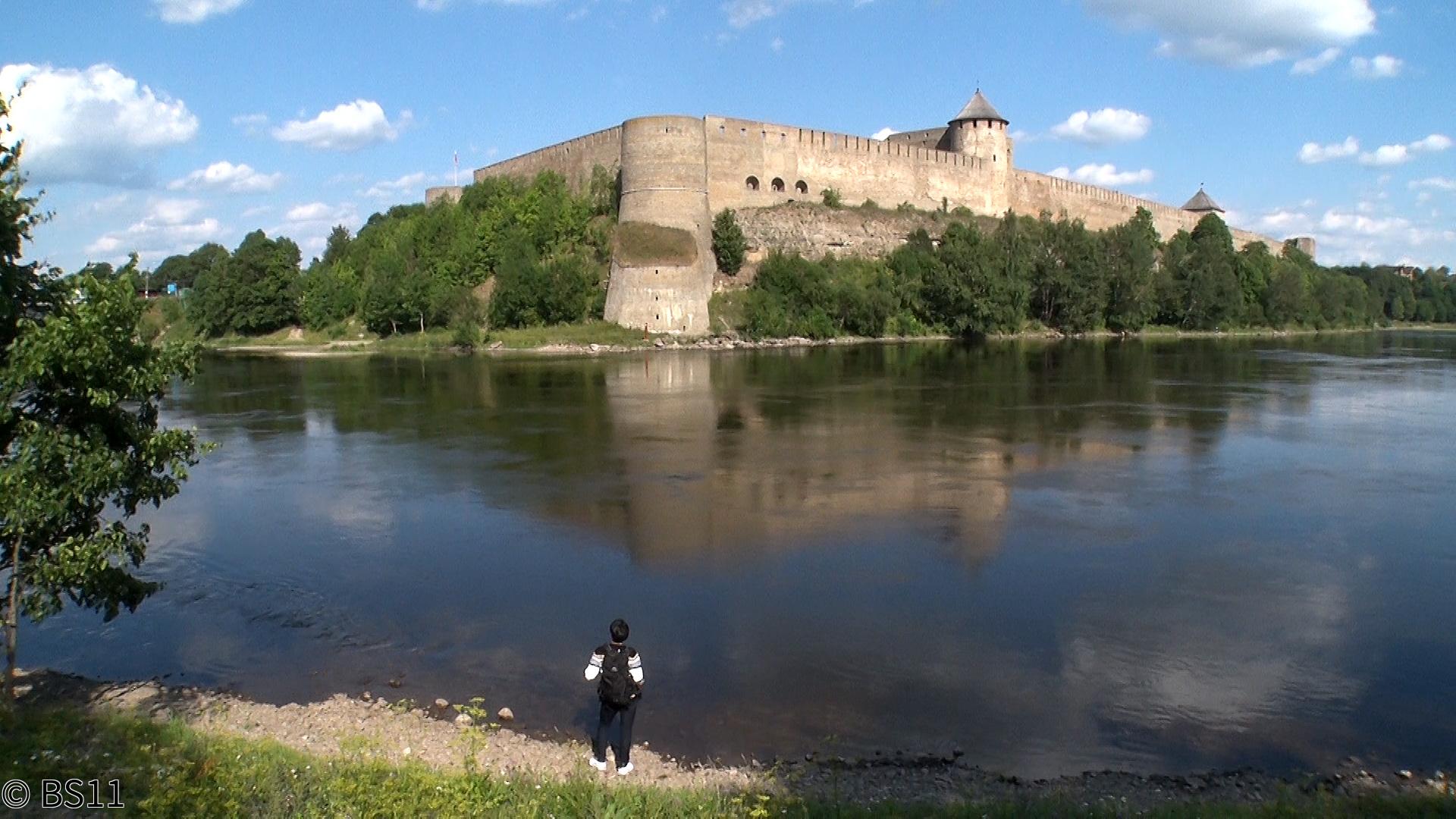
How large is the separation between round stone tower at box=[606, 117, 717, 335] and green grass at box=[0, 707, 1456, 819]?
125 ft

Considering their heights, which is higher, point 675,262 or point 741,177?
point 741,177

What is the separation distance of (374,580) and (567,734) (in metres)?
4.12

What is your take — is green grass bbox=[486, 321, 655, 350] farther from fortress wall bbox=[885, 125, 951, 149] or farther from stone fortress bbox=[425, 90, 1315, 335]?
fortress wall bbox=[885, 125, 951, 149]

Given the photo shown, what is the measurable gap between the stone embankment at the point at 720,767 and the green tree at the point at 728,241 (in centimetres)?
4042

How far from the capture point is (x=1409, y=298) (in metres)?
101

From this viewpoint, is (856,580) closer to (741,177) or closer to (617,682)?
(617,682)

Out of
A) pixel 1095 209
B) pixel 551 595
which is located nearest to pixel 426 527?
pixel 551 595

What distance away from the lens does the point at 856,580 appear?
9195 mm

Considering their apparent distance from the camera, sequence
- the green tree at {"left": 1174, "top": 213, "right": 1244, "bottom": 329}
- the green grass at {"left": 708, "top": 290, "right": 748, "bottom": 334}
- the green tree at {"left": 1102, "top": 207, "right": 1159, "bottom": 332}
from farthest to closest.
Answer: the green tree at {"left": 1174, "top": 213, "right": 1244, "bottom": 329}
the green tree at {"left": 1102, "top": 207, "right": 1159, "bottom": 332}
the green grass at {"left": 708, "top": 290, "right": 748, "bottom": 334}

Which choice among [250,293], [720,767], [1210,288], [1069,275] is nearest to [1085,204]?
[1210,288]

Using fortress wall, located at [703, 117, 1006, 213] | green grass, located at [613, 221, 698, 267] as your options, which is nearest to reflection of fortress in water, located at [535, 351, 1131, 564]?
green grass, located at [613, 221, 698, 267]

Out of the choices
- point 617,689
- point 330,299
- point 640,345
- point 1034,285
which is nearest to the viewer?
point 617,689

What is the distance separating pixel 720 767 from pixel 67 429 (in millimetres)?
4742

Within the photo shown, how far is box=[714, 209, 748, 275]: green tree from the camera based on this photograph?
45.7 meters
